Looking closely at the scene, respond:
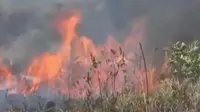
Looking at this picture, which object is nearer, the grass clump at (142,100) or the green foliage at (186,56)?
the grass clump at (142,100)

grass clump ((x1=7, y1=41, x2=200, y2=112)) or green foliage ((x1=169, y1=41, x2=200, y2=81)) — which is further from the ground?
green foliage ((x1=169, y1=41, x2=200, y2=81))

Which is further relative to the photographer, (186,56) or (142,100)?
(186,56)

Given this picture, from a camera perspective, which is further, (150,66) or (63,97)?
(150,66)

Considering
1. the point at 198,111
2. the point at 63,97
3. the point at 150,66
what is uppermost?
the point at 150,66

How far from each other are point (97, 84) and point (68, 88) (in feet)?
1.00

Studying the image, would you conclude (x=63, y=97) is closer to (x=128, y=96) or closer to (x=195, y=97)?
(x=128, y=96)

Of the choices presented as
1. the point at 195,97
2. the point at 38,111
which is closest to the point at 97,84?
the point at 38,111

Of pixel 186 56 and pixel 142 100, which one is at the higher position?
pixel 186 56

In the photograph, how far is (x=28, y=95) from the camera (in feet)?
13.1

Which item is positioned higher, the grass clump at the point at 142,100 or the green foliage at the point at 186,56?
the green foliage at the point at 186,56

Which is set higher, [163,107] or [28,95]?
[28,95]

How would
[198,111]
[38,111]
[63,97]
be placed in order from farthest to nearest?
[63,97] < [38,111] < [198,111]

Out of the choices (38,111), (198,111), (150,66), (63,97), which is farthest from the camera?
(150,66)

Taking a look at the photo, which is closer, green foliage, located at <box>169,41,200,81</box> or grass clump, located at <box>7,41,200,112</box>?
grass clump, located at <box>7,41,200,112</box>
